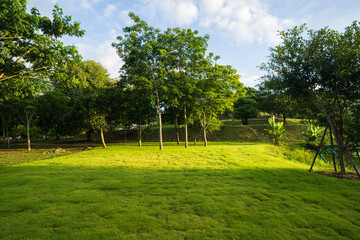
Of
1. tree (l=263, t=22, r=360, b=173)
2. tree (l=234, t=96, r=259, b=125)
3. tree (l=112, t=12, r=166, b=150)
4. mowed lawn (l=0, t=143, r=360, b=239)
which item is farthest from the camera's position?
tree (l=234, t=96, r=259, b=125)

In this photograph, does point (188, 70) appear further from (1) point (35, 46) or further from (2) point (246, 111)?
(2) point (246, 111)

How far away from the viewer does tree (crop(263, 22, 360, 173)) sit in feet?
27.6

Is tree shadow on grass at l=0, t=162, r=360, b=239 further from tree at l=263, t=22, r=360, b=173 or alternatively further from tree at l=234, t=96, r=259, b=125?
tree at l=234, t=96, r=259, b=125

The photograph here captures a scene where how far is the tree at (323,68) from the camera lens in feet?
27.6

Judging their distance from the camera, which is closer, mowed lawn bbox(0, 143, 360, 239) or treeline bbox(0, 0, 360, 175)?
mowed lawn bbox(0, 143, 360, 239)

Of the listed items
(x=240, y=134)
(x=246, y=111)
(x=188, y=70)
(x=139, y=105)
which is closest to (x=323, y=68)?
(x=188, y=70)

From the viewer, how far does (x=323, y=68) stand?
9008mm

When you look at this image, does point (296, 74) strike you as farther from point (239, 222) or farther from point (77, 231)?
point (77, 231)

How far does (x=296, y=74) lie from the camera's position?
32.2ft

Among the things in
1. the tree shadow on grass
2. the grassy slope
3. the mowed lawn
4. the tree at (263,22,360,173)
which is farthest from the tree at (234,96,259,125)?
the mowed lawn

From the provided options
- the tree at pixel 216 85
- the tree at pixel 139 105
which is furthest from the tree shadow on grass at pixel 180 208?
the tree at pixel 216 85

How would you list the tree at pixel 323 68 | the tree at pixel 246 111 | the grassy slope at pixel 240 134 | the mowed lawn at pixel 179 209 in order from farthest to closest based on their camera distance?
1. the tree at pixel 246 111
2. the grassy slope at pixel 240 134
3. the tree at pixel 323 68
4. the mowed lawn at pixel 179 209

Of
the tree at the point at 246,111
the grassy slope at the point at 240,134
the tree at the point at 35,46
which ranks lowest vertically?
the grassy slope at the point at 240,134

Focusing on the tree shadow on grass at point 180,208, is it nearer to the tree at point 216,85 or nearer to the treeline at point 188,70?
the treeline at point 188,70
